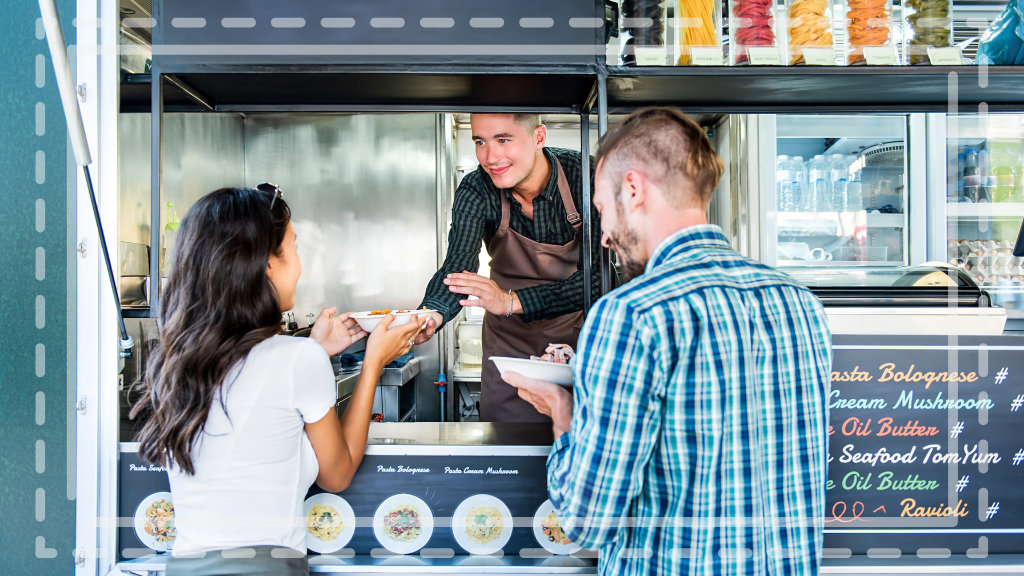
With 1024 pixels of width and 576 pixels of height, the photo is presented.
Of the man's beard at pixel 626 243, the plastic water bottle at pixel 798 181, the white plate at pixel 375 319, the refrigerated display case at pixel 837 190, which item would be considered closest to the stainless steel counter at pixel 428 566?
the white plate at pixel 375 319

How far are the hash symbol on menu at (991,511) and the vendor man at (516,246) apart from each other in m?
1.12

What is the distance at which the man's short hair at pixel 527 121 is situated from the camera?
1.96 meters

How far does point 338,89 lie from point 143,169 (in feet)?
7.18

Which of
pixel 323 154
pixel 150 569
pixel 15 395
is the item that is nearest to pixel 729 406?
pixel 150 569

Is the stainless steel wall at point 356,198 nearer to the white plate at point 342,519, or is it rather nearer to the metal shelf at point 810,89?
the metal shelf at point 810,89

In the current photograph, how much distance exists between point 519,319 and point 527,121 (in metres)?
0.82

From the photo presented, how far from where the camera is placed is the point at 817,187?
11.3ft

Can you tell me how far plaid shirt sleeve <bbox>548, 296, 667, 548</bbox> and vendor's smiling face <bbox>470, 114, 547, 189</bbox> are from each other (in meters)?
1.21

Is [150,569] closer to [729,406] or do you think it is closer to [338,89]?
[338,89]

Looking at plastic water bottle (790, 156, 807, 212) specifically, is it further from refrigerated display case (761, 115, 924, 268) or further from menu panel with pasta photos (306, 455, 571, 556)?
menu panel with pasta photos (306, 455, 571, 556)

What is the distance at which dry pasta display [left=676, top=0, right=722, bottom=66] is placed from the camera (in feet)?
4.51

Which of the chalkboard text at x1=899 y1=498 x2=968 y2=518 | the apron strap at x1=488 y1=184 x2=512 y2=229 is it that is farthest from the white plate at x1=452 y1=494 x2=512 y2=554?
the apron strap at x1=488 y1=184 x2=512 y2=229

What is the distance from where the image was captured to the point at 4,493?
55.9 inches

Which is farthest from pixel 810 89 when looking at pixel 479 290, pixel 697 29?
pixel 479 290
